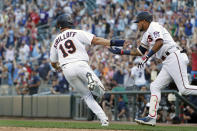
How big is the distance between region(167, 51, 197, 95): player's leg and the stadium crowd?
4.02 meters

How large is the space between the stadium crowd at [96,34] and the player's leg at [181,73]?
4016 mm

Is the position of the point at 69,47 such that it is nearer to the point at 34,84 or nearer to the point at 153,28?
the point at 153,28

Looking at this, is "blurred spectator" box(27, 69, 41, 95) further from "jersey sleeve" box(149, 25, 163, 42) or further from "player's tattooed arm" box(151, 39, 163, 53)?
"player's tattooed arm" box(151, 39, 163, 53)

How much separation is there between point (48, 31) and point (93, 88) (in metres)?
14.7

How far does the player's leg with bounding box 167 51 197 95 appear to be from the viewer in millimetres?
9086

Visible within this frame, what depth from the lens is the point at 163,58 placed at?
9414 millimetres

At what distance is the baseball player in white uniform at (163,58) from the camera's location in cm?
909

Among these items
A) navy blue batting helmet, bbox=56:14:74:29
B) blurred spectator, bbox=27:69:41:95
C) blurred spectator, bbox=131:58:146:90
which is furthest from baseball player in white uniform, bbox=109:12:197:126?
blurred spectator, bbox=27:69:41:95

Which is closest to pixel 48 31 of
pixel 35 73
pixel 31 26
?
pixel 31 26

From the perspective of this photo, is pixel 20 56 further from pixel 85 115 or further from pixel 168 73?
pixel 168 73

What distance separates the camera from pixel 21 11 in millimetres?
24578

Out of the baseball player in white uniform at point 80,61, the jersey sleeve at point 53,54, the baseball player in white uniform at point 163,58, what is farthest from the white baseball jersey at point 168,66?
the jersey sleeve at point 53,54

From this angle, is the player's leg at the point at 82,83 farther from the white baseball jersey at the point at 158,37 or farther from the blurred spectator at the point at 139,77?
the blurred spectator at the point at 139,77

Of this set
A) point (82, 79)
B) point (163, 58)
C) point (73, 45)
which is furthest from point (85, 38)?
point (163, 58)
